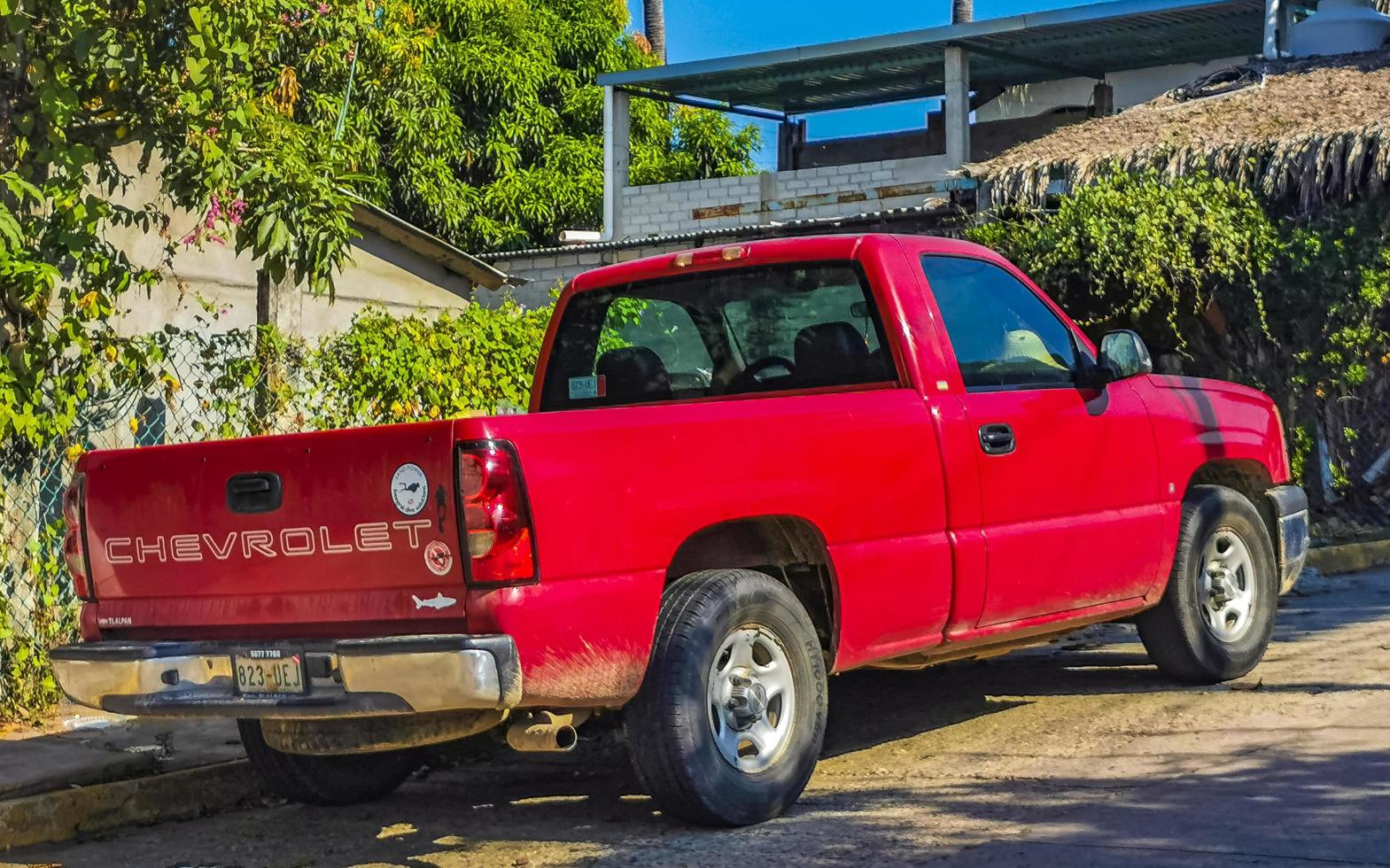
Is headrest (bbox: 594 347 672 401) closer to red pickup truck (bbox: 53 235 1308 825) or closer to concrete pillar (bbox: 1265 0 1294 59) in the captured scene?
red pickup truck (bbox: 53 235 1308 825)

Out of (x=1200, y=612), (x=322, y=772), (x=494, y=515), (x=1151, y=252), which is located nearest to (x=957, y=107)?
(x=1151, y=252)

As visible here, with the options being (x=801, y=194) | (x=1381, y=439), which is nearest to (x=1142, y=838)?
(x=1381, y=439)

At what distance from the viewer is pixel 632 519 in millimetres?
5309

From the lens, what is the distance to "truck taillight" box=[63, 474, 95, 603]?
5.78 metres

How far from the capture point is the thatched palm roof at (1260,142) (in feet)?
48.7

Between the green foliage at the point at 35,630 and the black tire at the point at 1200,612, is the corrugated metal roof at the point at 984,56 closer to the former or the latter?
the black tire at the point at 1200,612

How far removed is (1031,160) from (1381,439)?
421 centimetres

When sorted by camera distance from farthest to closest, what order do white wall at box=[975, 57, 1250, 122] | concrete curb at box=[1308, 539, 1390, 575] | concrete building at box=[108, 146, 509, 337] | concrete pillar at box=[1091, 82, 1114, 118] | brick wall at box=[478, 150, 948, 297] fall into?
white wall at box=[975, 57, 1250, 122]
concrete pillar at box=[1091, 82, 1114, 118]
brick wall at box=[478, 150, 948, 297]
concrete building at box=[108, 146, 509, 337]
concrete curb at box=[1308, 539, 1390, 575]

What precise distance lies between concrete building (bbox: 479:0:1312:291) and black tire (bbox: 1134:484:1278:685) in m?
12.3

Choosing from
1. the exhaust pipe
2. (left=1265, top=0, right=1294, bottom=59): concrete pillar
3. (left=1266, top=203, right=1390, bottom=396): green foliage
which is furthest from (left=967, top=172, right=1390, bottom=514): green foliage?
the exhaust pipe

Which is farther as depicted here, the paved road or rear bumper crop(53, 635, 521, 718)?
the paved road

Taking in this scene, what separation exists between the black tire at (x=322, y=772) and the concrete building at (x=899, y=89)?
13.7 meters

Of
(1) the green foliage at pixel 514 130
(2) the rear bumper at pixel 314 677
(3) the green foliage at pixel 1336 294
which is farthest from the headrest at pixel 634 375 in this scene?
(1) the green foliage at pixel 514 130

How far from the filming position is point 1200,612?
7785 millimetres
